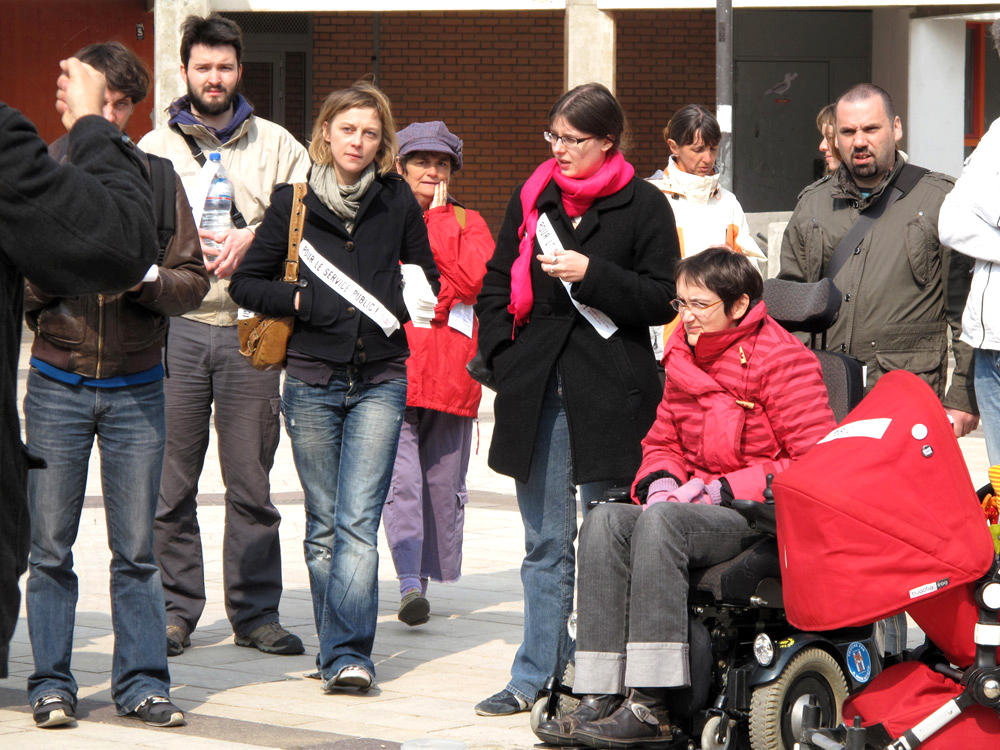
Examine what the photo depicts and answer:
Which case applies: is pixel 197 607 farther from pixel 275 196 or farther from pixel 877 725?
pixel 877 725

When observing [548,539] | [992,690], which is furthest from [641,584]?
[992,690]

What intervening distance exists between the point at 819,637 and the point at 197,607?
2755 millimetres

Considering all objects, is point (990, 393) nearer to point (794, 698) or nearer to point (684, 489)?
point (684, 489)

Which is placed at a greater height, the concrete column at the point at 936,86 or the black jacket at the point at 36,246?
the concrete column at the point at 936,86

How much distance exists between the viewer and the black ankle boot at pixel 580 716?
4.62m

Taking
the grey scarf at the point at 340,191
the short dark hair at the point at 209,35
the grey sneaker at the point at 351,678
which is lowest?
the grey sneaker at the point at 351,678

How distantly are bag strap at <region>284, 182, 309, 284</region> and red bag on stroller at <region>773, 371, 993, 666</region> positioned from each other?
2.15 m

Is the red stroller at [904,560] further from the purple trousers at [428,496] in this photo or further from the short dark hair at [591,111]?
the purple trousers at [428,496]

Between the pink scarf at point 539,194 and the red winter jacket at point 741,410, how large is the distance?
63 centimetres

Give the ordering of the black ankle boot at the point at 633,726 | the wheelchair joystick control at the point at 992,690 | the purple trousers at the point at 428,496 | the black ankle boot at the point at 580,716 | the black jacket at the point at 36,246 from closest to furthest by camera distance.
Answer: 1. the black jacket at the point at 36,246
2. the wheelchair joystick control at the point at 992,690
3. the black ankle boot at the point at 633,726
4. the black ankle boot at the point at 580,716
5. the purple trousers at the point at 428,496

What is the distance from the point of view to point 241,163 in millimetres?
6293

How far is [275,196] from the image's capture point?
5688mm

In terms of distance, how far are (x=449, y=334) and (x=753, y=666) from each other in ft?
9.53

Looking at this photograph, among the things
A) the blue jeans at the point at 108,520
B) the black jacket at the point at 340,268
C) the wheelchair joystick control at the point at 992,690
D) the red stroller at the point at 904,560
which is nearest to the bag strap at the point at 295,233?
the black jacket at the point at 340,268
